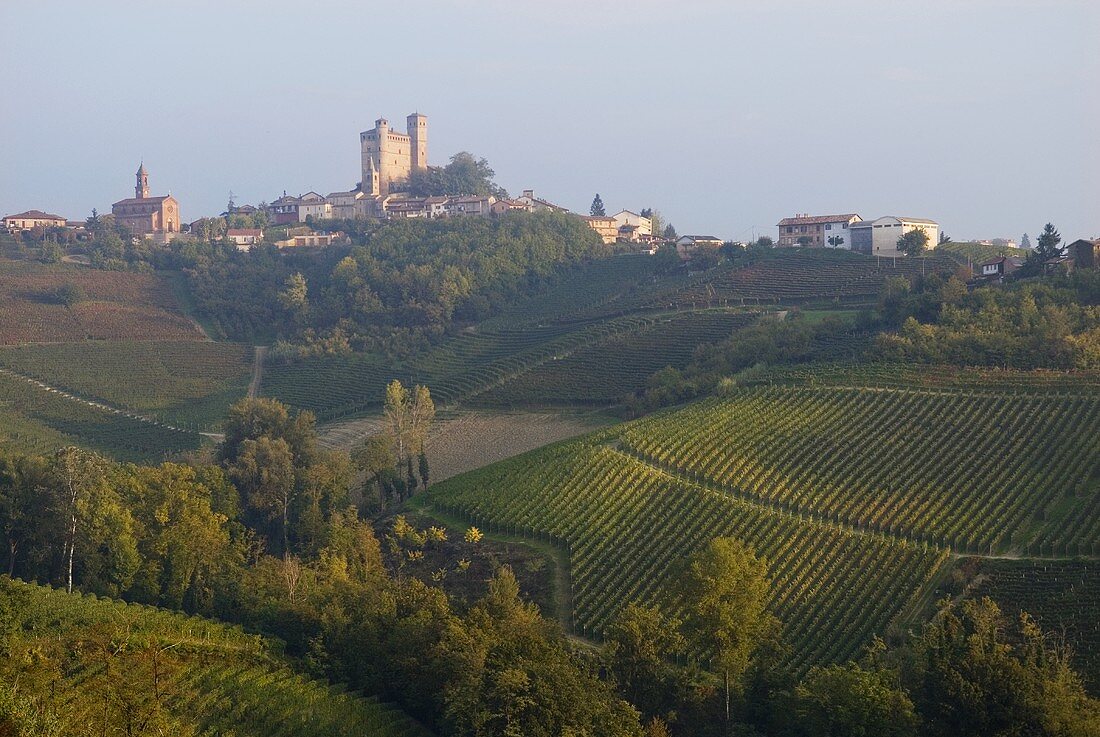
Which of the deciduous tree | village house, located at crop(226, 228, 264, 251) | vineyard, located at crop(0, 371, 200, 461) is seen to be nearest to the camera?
the deciduous tree

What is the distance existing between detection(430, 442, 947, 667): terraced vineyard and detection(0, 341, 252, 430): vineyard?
21.7 metres

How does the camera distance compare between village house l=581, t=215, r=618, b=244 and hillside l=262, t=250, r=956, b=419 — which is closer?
hillside l=262, t=250, r=956, b=419

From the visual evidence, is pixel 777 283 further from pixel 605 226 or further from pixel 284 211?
pixel 284 211

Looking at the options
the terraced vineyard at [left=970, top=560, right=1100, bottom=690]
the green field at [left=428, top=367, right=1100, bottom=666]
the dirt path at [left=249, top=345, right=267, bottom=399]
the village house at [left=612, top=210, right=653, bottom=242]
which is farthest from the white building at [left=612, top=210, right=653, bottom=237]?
the terraced vineyard at [left=970, top=560, right=1100, bottom=690]

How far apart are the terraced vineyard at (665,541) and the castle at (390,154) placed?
60.3 metres

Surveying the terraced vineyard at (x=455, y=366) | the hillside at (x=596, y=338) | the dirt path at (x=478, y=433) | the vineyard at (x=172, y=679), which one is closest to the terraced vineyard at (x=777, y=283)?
the hillside at (x=596, y=338)

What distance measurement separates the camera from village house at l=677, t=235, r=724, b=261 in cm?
6925

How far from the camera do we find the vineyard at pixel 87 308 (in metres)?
63.6

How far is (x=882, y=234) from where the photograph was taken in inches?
2517

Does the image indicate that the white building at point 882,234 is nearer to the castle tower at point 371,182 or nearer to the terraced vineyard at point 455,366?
the terraced vineyard at point 455,366

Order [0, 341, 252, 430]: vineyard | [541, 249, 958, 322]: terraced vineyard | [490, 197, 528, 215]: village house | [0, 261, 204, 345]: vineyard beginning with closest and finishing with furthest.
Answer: [0, 341, 252, 430]: vineyard, [541, 249, 958, 322]: terraced vineyard, [0, 261, 204, 345]: vineyard, [490, 197, 528, 215]: village house

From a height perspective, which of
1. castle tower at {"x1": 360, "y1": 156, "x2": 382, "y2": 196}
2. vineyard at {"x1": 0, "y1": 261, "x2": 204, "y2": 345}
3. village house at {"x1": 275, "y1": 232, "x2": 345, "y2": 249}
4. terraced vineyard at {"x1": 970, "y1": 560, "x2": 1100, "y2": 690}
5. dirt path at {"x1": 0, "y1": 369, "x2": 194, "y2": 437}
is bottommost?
terraced vineyard at {"x1": 970, "y1": 560, "x2": 1100, "y2": 690}

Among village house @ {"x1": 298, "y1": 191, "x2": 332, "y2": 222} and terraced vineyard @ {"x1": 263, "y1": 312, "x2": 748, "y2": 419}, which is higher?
village house @ {"x1": 298, "y1": 191, "x2": 332, "y2": 222}

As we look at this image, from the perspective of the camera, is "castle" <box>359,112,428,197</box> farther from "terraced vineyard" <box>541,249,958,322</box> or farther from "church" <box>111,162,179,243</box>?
"terraced vineyard" <box>541,249,958,322</box>
